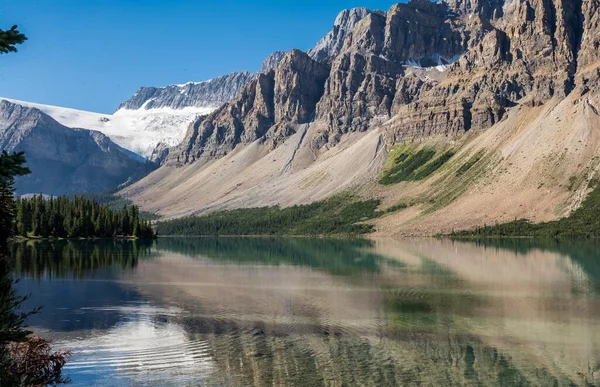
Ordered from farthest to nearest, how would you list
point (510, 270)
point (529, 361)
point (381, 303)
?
point (510, 270), point (381, 303), point (529, 361)

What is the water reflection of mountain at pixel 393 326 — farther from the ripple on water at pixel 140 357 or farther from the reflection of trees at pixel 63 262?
the reflection of trees at pixel 63 262

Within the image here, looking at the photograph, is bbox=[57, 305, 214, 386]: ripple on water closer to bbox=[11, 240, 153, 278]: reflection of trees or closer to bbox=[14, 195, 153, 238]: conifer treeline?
bbox=[11, 240, 153, 278]: reflection of trees

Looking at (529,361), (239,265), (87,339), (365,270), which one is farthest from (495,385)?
(239,265)

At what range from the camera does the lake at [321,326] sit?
3609cm

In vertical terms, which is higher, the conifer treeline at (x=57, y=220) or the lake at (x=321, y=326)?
the conifer treeline at (x=57, y=220)

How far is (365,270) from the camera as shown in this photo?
10350 centimetres

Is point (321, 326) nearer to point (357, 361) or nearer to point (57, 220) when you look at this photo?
point (357, 361)

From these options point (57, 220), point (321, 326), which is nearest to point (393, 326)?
point (321, 326)

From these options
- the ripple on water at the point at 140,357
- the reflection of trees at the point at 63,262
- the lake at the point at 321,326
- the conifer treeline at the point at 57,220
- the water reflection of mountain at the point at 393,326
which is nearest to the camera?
the ripple on water at the point at 140,357

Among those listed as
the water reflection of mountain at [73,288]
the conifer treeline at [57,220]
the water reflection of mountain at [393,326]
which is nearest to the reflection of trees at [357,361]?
the water reflection of mountain at [393,326]

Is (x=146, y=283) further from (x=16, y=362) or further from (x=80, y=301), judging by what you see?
(x=16, y=362)

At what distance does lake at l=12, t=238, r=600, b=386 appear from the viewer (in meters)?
36.1

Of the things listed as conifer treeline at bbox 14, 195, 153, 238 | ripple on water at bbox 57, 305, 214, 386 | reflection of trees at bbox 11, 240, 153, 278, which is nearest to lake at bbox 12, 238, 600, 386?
ripple on water at bbox 57, 305, 214, 386

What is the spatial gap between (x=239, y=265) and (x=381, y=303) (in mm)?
56820
